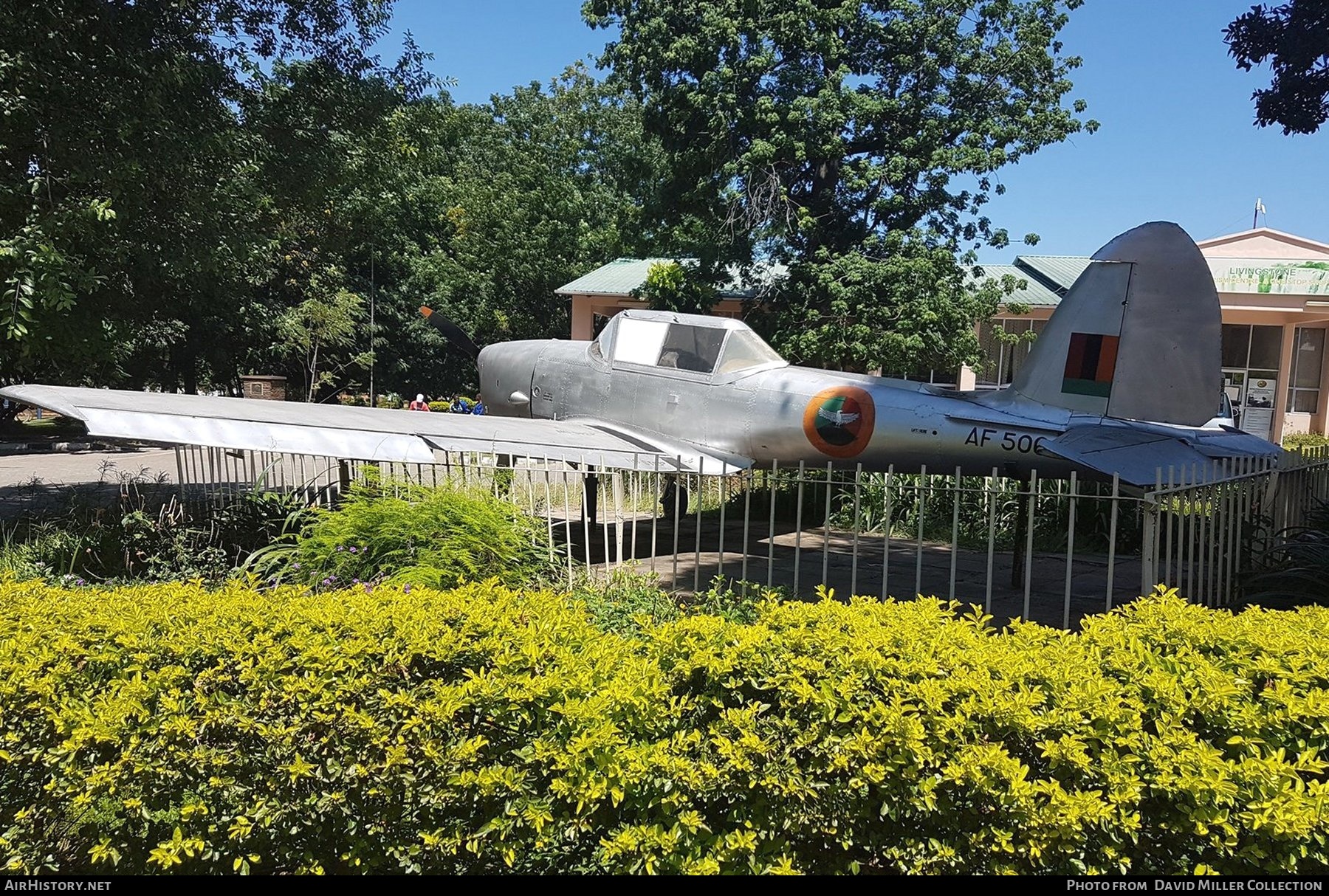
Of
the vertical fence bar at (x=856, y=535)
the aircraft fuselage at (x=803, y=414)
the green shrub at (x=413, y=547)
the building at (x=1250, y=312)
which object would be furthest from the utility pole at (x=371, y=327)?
the green shrub at (x=413, y=547)

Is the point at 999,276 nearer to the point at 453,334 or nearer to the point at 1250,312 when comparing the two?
the point at 1250,312

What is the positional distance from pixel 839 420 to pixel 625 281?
63.2 feet

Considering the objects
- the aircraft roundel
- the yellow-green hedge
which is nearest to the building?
the aircraft roundel

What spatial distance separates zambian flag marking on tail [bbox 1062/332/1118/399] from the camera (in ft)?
29.5

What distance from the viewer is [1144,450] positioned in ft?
25.7

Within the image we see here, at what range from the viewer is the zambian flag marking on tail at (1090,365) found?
8984 millimetres

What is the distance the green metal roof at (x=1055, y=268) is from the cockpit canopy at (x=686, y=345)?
17674 millimetres

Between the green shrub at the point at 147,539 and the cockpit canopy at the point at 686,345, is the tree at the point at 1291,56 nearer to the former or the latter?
the cockpit canopy at the point at 686,345

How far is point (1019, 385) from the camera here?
31.9 feet

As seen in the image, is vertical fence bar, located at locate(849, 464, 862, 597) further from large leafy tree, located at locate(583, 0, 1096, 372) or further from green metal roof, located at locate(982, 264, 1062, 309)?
green metal roof, located at locate(982, 264, 1062, 309)

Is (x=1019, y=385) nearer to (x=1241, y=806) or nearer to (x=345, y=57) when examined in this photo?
(x=1241, y=806)

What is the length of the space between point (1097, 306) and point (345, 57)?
1052cm

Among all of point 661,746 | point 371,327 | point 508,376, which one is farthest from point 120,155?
point 371,327

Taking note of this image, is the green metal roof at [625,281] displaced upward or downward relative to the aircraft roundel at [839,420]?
upward
